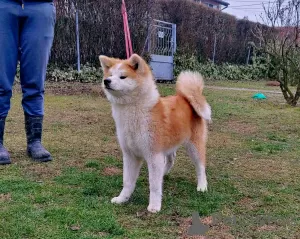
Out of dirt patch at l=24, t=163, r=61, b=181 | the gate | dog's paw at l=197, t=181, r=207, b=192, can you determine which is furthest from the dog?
the gate

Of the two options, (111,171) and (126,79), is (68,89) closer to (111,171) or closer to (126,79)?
(111,171)

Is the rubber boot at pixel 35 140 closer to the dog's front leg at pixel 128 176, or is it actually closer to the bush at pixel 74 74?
the dog's front leg at pixel 128 176

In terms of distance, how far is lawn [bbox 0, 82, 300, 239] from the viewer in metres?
2.32

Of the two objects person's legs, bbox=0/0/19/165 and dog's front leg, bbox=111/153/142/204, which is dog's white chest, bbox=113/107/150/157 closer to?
dog's front leg, bbox=111/153/142/204

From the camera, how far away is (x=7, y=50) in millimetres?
3346

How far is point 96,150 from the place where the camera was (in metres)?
4.12

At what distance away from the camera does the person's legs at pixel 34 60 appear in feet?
11.0

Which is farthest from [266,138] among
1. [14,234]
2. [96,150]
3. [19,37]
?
[14,234]

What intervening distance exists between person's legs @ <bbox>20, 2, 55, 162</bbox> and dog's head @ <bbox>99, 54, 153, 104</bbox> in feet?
3.44

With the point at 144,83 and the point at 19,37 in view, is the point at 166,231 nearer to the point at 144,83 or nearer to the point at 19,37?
the point at 144,83

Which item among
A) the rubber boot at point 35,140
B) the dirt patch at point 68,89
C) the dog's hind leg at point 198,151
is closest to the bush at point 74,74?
the dirt patch at point 68,89

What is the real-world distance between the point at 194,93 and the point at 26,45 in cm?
140

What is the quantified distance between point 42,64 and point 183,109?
129 cm

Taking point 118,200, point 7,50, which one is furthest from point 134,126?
point 7,50
